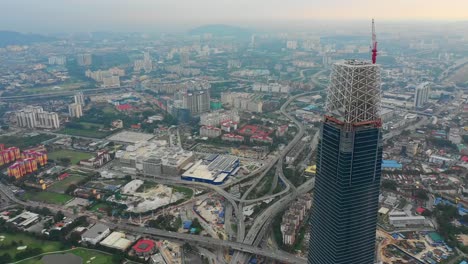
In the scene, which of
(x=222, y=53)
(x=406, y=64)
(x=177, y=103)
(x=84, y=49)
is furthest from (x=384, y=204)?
(x=84, y=49)

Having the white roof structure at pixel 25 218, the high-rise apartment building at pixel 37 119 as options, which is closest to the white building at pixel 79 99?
the high-rise apartment building at pixel 37 119

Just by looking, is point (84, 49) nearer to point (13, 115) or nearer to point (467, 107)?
point (13, 115)

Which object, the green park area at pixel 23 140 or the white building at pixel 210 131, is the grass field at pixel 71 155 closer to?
the green park area at pixel 23 140

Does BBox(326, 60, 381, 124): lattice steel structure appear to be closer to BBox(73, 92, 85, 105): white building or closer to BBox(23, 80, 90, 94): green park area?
BBox(73, 92, 85, 105): white building

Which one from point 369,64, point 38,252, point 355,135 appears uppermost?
point 369,64

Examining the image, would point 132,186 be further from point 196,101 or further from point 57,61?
point 57,61

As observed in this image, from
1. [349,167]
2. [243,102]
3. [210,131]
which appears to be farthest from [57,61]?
[349,167]
